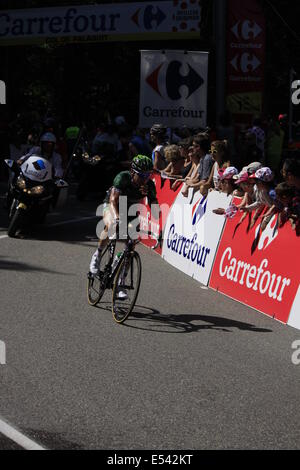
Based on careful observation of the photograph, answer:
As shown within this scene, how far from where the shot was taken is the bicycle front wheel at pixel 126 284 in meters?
9.84

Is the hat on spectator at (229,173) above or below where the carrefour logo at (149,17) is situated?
below

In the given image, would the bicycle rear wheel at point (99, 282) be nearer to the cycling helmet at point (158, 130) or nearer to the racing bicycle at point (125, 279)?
the racing bicycle at point (125, 279)

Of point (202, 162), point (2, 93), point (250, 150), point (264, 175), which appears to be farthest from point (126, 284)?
point (2, 93)

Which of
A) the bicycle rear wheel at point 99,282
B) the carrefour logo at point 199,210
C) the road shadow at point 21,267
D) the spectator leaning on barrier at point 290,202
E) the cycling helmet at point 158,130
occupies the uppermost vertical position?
the cycling helmet at point 158,130

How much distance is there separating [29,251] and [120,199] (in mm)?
4825

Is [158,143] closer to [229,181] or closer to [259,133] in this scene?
[259,133]

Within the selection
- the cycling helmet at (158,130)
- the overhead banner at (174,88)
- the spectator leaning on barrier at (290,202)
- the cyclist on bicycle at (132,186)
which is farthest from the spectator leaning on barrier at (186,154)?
the cyclist on bicycle at (132,186)

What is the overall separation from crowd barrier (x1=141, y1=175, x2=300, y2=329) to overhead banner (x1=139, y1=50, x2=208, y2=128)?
2.14 meters

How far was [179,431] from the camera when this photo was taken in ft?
20.7

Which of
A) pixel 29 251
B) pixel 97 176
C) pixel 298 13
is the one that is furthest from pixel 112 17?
pixel 29 251

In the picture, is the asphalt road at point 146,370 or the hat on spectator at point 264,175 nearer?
the asphalt road at point 146,370

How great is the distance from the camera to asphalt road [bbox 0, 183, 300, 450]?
20.6 feet

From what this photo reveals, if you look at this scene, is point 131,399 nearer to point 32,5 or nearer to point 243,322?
point 243,322

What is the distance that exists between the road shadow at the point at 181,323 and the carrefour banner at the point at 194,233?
212 cm
